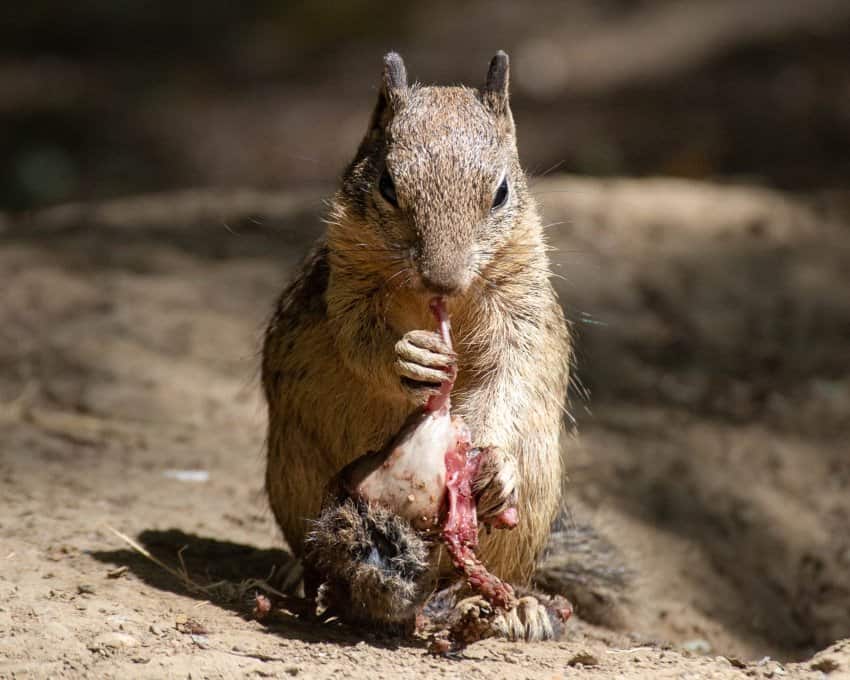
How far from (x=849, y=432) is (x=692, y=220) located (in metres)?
1.96

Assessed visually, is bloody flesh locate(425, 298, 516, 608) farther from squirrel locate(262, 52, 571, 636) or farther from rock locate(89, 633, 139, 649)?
rock locate(89, 633, 139, 649)

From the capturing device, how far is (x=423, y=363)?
3.76 meters

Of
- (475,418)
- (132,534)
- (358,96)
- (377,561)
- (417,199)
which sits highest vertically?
(358,96)

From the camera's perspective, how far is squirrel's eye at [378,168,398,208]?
3932 mm

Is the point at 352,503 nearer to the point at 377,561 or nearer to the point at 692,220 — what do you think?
the point at 377,561

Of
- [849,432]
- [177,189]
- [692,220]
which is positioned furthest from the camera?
[177,189]

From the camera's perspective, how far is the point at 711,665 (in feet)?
12.3

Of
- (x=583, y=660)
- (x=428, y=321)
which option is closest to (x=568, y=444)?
(x=428, y=321)

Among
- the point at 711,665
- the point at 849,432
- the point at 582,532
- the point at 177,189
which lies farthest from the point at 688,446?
the point at 177,189

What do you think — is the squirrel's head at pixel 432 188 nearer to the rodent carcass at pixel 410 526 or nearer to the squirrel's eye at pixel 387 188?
the squirrel's eye at pixel 387 188

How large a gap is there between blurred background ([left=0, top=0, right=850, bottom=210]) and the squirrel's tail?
5298 millimetres

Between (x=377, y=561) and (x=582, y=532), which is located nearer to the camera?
(x=377, y=561)

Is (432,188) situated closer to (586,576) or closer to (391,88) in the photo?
(391,88)

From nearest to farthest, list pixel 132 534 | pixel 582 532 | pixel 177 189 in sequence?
1. pixel 132 534
2. pixel 582 532
3. pixel 177 189
